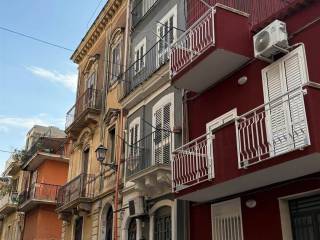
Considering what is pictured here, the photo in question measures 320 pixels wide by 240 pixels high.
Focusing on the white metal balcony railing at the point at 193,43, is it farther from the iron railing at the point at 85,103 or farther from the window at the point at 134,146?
the iron railing at the point at 85,103

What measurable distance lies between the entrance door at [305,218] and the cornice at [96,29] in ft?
42.9

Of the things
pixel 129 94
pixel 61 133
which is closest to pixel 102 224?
pixel 129 94

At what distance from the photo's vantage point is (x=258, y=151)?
8.57m

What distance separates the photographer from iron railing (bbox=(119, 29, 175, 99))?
48.0ft

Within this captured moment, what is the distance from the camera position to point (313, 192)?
28.1 ft

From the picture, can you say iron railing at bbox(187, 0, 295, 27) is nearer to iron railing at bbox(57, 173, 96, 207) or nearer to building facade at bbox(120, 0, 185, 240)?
building facade at bbox(120, 0, 185, 240)

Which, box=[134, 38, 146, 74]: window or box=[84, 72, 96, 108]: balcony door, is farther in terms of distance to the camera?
box=[84, 72, 96, 108]: balcony door

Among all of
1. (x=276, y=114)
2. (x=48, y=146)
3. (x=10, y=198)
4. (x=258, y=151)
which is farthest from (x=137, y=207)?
(x=10, y=198)

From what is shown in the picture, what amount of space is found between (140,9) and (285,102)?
393 inches

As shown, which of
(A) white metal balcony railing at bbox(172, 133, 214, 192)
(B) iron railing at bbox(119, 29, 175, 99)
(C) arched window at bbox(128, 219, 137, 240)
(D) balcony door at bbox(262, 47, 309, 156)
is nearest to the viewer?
(D) balcony door at bbox(262, 47, 309, 156)

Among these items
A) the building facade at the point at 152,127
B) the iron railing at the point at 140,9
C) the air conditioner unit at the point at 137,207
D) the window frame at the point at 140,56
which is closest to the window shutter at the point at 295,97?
the building facade at the point at 152,127

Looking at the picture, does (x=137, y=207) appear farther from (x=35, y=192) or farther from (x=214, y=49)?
(x=35, y=192)

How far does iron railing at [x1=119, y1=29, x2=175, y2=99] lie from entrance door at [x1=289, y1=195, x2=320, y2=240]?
6.45 m

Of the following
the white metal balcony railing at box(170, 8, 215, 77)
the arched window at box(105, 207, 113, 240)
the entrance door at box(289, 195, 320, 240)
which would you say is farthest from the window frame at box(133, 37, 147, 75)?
the entrance door at box(289, 195, 320, 240)
